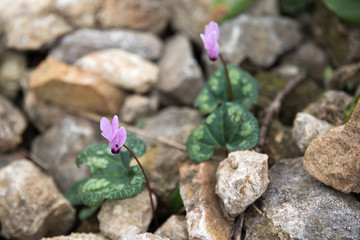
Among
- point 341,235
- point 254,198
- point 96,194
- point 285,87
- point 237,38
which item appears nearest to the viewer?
point 341,235

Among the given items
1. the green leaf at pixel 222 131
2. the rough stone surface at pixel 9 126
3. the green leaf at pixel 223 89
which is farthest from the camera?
the rough stone surface at pixel 9 126

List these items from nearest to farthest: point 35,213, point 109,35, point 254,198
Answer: point 254,198, point 35,213, point 109,35

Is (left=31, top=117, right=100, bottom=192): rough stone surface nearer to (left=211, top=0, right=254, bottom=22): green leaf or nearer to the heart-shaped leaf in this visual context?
the heart-shaped leaf

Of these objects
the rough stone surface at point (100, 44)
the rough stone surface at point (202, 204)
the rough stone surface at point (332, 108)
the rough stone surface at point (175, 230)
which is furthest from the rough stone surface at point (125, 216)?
the rough stone surface at point (100, 44)

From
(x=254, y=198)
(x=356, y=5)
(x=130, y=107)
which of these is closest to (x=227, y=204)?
(x=254, y=198)

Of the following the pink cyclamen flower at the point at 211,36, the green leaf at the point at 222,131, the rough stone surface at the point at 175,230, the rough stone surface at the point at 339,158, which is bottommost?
the rough stone surface at the point at 175,230

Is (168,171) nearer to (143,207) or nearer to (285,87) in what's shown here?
(143,207)

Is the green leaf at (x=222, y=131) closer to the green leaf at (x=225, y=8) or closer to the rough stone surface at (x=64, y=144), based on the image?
the rough stone surface at (x=64, y=144)
